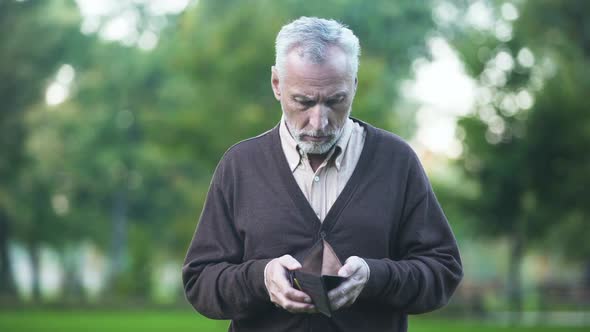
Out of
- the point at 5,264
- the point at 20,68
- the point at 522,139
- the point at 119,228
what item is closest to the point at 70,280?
the point at 119,228

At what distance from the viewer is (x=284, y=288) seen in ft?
10.3

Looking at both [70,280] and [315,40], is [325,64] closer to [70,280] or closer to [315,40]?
[315,40]

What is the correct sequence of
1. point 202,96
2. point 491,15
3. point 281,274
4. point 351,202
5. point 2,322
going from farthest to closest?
point 491,15, point 202,96, point 2,322, point 351,202, point 281,274

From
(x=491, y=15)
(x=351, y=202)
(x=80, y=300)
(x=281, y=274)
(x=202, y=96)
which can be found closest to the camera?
(x=281, y=274)

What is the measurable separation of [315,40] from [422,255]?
83 centimetres

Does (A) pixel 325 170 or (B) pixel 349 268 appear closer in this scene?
(B) pixel 349 268

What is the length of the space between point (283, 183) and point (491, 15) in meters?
40.3

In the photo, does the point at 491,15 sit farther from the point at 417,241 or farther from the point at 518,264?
the point at 417,241

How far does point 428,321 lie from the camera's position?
1080 inches

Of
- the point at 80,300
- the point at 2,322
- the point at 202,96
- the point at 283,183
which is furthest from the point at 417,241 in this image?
the point at 80,300

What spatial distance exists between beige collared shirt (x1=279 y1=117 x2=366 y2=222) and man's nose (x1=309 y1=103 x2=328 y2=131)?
0.42ft

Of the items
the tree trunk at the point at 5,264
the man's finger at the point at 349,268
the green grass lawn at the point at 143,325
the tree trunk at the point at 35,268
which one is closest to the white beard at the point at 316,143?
the man's finger at the point at 349,268

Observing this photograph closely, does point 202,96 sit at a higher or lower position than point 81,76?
lower

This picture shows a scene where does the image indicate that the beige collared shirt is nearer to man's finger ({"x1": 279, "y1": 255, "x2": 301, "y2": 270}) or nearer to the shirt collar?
the shirt collar
